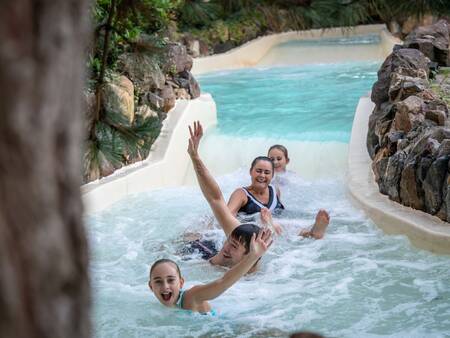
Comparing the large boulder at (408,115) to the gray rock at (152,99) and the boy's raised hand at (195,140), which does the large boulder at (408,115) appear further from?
the gray rock at (152,99)

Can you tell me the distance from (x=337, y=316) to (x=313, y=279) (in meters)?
0.70

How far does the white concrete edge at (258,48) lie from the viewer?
19250 mm

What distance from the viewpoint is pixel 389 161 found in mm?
6668

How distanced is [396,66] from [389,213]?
11.9 feet

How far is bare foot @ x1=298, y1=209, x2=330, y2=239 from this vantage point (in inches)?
243

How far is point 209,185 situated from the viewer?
208 inches

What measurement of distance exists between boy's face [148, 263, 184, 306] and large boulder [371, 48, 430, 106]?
213 inches

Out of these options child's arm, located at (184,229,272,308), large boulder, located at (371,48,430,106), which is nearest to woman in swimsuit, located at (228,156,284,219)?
child's arm, located at (184,229,272,308)

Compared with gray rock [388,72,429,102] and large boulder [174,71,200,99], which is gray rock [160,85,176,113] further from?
gray rock [388,72,429,102]

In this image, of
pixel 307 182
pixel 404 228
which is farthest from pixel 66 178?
pixel 307 182

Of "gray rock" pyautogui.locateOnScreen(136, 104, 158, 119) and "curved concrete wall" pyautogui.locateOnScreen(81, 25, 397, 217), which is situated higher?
"gray rock" pyautogui.locateOnScreen(136, 104, 158, 119)

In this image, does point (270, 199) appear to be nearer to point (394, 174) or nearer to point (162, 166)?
point (394, 174)

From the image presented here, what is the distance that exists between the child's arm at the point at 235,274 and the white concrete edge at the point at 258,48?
1409 centimetres

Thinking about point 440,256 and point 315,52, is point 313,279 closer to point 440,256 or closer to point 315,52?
point 440,256
